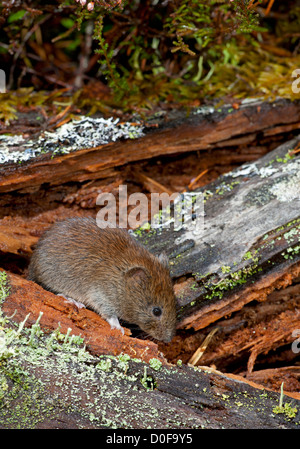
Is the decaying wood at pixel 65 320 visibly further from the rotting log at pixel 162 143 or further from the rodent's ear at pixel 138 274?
the rotting log at pixel 162 143

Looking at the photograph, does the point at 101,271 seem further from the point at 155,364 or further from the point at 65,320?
the point at 155,364

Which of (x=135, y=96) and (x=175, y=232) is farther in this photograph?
(x=135, y=96)

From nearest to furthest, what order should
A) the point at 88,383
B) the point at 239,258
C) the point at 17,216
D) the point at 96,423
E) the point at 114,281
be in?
the point at 96,423
the point at 88,383
the point at 239,258
the point at 114,281
the point at 17,216

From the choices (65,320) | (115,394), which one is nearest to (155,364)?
(115,394)

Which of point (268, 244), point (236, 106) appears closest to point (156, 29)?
point (236, 106)

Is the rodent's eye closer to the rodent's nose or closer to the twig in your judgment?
the rodent's nose

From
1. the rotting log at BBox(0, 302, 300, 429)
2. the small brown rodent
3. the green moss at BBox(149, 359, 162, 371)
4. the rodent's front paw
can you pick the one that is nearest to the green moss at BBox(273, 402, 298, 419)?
the rotting log at BBox(0, 302, 300, 429)

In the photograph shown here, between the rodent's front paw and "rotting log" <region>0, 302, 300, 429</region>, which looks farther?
the rodent's front paw

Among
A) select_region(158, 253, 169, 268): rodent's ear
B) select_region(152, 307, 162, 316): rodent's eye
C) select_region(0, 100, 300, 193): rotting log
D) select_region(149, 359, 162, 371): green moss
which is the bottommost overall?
select_region(152, 307, 162, 316): rodent's eye
